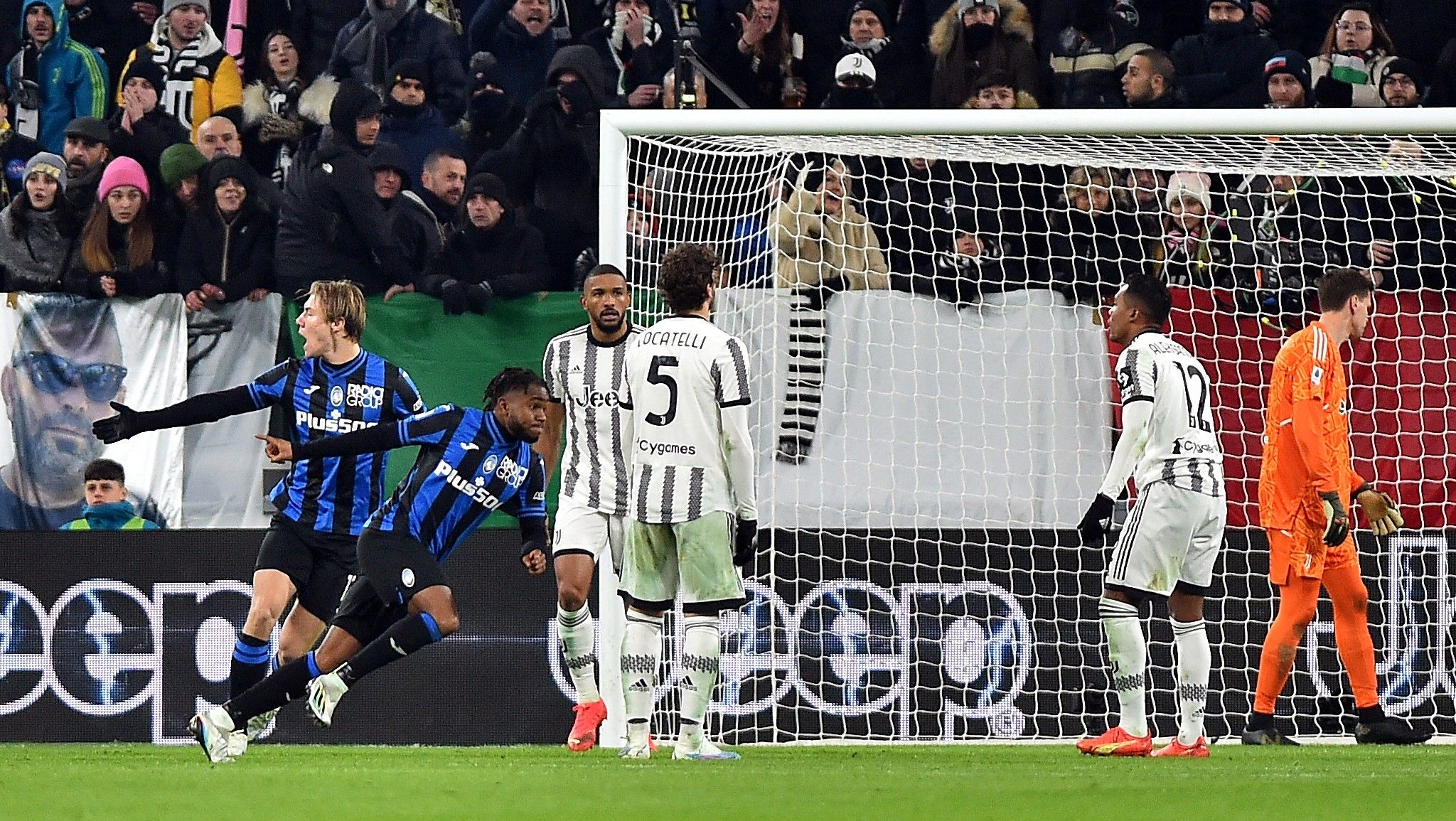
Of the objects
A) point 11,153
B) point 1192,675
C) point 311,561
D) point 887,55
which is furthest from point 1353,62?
point 11,153

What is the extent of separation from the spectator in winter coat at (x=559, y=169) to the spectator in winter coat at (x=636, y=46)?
0.48 m

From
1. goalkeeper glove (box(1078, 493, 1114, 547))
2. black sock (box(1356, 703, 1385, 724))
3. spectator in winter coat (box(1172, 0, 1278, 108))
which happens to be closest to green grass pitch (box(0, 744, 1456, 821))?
black sock (box(1356, 703, 1385, 724))

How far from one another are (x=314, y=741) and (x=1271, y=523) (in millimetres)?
4250

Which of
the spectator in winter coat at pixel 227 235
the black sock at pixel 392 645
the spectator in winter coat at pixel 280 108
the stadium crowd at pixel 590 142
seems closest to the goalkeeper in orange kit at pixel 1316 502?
the stadium crowd at pixel 590 142

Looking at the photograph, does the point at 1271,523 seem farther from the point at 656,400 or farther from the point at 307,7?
the point at 307,7

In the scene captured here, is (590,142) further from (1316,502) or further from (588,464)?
(1316,502)

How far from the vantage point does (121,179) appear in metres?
9.70

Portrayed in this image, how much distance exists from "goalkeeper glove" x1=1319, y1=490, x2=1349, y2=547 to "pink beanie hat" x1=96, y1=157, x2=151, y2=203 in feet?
20.3

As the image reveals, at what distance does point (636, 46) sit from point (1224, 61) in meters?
3.30

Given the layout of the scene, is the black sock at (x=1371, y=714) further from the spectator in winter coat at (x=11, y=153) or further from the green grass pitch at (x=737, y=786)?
the spectator in winter coat at (x=11, y=153)

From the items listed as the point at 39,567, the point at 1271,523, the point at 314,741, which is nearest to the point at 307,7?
the point at 39,567

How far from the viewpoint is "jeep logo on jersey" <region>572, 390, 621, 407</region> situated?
6918 mm

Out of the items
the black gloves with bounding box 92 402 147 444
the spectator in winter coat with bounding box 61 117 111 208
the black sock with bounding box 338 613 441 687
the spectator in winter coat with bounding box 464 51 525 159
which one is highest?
the spectator in winter coat with bounding box 464 51 525 159

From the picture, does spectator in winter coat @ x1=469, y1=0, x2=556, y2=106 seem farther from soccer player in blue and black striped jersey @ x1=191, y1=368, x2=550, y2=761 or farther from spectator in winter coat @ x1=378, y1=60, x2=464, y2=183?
soccer player in blue and black striped jersey @ x1=191, y1=368, x2=550, y2=761
